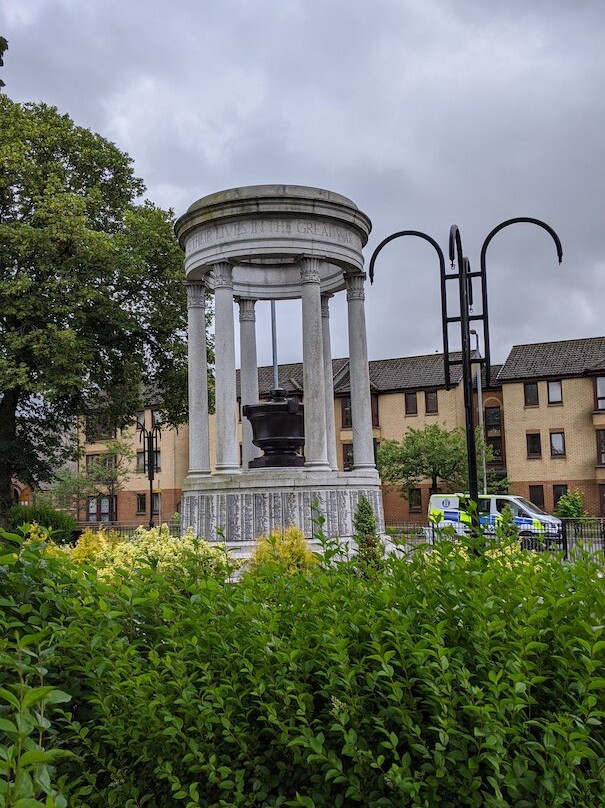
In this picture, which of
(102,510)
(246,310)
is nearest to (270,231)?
(246,310)

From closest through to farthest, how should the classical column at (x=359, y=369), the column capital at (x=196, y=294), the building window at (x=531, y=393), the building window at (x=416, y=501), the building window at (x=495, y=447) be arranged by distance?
the classical column at (x=359, y=369), the column capital at (x=196, y=294), the building window at (x=531, y=393), the building window at (x=495, y=447), the building window at (x=416, y=501)

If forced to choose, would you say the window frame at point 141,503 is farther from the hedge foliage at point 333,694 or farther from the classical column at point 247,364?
the hedge foliage at point 333,694

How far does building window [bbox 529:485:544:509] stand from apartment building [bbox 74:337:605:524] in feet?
0.21

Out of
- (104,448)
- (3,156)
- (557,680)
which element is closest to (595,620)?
(557,680)

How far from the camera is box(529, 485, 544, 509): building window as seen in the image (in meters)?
48.4

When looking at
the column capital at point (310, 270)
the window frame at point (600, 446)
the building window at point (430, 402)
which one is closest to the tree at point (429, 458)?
the building window at point (430, 402)

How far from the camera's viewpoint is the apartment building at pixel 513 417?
47344mm

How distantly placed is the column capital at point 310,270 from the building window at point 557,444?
33713 mm

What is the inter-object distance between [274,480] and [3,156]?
1732 centimetres

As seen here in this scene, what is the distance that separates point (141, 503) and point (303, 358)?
4368cm

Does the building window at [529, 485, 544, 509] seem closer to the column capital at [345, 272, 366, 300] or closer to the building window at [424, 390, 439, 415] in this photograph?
the building window at [424, 390, 439, 415]

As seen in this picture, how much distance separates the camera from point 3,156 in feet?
88.8

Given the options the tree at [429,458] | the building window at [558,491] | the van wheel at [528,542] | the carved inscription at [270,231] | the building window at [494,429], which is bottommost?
the van wheel at [528,542]

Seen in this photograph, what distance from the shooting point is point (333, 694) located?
3.46 m
